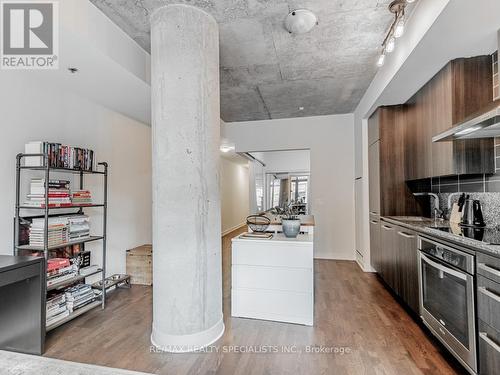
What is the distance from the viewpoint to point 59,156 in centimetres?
249

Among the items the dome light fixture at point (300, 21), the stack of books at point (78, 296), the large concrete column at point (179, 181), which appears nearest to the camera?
the large concrete column at point (179, 181)

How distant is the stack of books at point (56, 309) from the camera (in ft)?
7.74

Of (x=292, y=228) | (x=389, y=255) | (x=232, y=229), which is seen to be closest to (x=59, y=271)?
(x=292, y=228)

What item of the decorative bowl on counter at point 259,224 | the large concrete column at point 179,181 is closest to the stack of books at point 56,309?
the large concrete column at point 179,181

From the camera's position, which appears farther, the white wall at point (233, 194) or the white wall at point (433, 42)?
the white wall at point (233, 194)

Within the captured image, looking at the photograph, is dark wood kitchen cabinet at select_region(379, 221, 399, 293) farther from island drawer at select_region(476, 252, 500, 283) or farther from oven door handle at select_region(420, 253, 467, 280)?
island drawer at select_region(476, 252, 500, 283)

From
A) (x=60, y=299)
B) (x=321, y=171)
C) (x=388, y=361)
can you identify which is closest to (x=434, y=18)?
(x=388, y=361)

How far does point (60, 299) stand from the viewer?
2.50 meters

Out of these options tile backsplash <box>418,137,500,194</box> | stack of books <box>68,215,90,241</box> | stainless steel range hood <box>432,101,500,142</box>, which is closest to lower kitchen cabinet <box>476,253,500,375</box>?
stainless steel range hood <box>432,101,500,142</box>

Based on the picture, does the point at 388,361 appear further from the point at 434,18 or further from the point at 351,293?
the point at 434,18

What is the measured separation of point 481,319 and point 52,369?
7.23 feet

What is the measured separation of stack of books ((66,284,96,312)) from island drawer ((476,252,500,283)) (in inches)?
133

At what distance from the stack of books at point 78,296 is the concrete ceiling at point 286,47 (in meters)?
2.61

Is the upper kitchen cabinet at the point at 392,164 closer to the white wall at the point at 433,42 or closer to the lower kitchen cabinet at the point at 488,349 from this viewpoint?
the white wall at the point at 433,42
